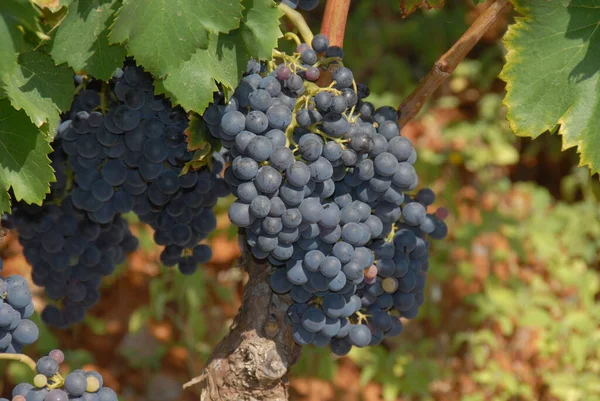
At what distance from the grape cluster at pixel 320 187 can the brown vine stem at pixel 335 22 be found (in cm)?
6

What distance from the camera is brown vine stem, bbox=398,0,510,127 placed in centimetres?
118

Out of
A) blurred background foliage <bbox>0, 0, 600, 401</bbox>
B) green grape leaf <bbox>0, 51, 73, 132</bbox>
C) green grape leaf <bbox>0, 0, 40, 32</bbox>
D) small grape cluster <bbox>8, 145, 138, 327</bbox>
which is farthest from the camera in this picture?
blurred background foliage <bbox>0, 0, 600, 401</bbox>

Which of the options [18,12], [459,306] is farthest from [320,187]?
[459,306]

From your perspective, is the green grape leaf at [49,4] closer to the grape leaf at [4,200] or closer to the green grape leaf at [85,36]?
the green grape leaf at [85,36]

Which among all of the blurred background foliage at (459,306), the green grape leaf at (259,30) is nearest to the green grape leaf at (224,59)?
the green grape leaf at (259,30)

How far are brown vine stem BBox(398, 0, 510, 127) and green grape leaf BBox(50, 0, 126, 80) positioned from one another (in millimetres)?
493

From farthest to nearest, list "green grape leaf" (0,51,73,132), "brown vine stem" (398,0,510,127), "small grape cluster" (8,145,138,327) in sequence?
"small grape cluster" (8,145,138,327) < "brown vine stem" (398,0,510,127) < "green grape leaf" (0,51,73,132)

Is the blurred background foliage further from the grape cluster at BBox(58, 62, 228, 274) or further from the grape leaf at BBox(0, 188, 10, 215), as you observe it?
the grape leaf at BBox(0, 188, 10, 215)

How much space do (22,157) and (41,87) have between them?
0.34ft

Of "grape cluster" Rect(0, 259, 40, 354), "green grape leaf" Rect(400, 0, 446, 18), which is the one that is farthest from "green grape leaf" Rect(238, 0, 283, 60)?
"grape cluster" Rect(0, 259, 40, 354)

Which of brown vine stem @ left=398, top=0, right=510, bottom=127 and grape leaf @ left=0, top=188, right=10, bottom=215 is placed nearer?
grape leaf @ left=0, top=188, right=10, bottom=215

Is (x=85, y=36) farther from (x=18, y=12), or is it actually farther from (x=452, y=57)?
(x=452, y=57)

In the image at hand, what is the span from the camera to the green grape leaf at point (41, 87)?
1.04 metres

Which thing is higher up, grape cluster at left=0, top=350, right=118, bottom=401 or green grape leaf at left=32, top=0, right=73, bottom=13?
green grape leaf at left=32, top=0, right=73, bottom=13
